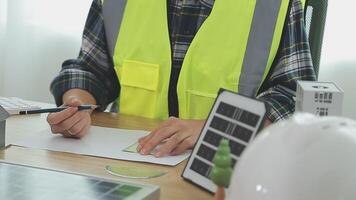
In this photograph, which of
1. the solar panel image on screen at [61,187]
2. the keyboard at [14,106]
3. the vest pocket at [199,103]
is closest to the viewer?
the solar panel image on screen at [61,187]

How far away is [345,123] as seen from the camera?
1.94 feet

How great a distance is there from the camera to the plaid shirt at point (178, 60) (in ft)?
4.42

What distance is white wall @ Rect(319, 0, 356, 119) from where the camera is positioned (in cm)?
223

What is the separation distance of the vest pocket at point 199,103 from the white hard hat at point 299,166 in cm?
83

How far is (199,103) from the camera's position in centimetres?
143

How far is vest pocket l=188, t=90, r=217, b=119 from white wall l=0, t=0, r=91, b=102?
1.21 meters

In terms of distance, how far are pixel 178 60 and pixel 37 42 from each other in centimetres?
137

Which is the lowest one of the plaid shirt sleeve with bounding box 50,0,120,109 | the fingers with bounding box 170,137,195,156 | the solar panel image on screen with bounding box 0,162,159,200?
Answer: the fingers with bounding box 170,137,195,156

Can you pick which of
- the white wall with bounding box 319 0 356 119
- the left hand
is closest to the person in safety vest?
the left hand

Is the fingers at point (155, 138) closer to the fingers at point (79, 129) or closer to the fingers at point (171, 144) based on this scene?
the fingers at point (171, 144)

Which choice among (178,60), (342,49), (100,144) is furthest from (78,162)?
(342,49)

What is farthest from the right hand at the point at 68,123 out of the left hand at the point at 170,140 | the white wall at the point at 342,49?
the white wall at the point at 342,49

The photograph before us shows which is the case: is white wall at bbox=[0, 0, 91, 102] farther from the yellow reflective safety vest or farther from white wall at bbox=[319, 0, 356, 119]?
the yellow reflective safety vest

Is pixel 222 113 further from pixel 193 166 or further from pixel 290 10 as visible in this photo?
pixel 290 10
